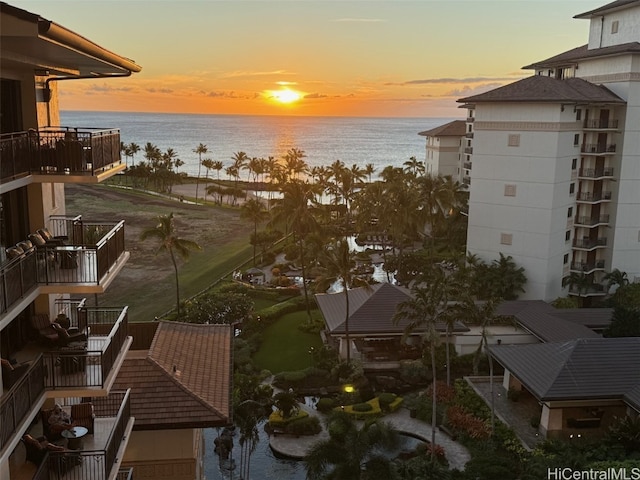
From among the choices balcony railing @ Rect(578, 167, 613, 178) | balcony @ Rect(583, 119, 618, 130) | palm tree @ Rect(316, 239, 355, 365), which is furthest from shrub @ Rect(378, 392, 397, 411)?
balcony @ Rect(583, 119, 618, 130)

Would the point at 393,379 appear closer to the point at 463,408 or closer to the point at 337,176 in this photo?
the point at 463,408

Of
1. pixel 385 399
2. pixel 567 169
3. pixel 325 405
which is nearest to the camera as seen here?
pixel 325 405

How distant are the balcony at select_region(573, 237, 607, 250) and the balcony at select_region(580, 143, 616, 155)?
690 cm

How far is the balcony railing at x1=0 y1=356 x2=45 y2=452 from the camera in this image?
10.5 meters

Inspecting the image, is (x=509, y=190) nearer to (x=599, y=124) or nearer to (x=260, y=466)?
(x=599, y=124)

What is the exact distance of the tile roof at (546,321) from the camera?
118ft

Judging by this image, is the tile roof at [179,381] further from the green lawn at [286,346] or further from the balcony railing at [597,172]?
the balcony railing at [597,172]

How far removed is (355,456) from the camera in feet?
70.2

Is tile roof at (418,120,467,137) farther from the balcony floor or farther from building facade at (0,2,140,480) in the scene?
the balcony floor

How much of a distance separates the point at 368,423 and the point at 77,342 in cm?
1224

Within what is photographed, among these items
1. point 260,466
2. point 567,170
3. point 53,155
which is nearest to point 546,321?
point 567,170

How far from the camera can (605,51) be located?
46.7m

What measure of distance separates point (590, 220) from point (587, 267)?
372cm

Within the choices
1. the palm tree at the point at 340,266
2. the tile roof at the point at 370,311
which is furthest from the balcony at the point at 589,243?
the palm tree at the point at 340,266
